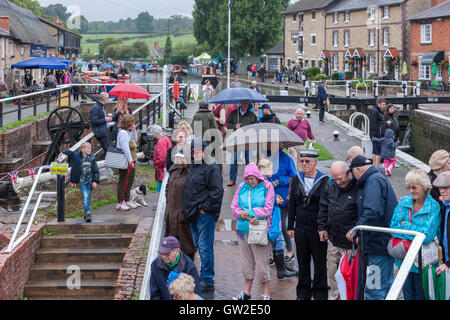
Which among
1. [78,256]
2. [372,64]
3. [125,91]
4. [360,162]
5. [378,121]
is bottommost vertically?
[78,256]

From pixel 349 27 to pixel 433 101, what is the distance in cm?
3792

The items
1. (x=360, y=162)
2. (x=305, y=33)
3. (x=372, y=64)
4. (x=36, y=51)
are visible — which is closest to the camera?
(x=360, y=162)

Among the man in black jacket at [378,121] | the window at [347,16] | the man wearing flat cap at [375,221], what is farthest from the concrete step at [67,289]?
the window at [347,16]

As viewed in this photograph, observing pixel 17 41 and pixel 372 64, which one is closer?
pixel 17 41

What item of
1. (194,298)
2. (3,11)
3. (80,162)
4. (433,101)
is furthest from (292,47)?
(194,298)

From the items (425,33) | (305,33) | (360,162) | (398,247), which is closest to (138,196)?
(360,162)

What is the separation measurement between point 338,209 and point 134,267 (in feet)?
11.3

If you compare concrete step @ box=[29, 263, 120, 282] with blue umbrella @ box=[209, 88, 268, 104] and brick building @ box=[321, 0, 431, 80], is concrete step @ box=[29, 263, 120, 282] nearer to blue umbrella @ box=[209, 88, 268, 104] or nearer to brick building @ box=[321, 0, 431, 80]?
blue umbrella @ box=[209, 88, 268, 104]

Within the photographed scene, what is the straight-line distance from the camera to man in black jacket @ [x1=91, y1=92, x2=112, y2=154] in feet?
41.9

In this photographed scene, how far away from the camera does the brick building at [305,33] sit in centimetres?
7350

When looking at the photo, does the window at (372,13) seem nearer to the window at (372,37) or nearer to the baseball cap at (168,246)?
the window at (372,37)

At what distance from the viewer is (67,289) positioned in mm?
10172

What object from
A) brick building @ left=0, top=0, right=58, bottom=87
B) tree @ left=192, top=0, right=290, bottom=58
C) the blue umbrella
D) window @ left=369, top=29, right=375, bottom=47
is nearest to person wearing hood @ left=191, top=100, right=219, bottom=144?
the blue umbrella

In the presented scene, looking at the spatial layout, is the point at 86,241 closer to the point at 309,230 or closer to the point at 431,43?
the point at 309,230
